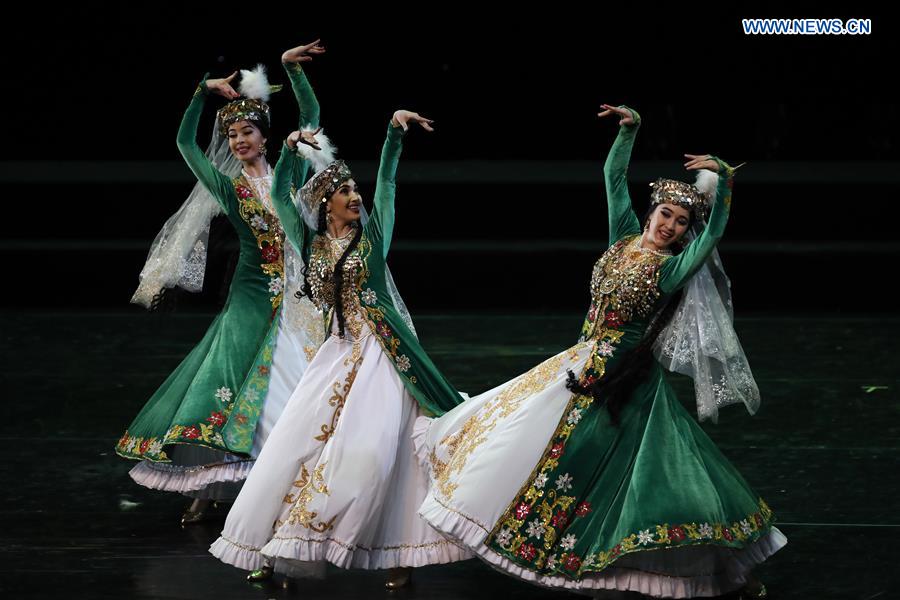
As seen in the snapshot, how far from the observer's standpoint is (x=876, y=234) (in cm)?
823

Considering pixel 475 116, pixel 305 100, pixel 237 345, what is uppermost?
pixel 305 100

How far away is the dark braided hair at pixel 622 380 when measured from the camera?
342 cm

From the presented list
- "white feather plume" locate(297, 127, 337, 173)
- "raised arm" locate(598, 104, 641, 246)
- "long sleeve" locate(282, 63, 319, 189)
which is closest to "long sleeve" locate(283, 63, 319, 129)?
"long sleeve" locate(282, 63, 319, 189)

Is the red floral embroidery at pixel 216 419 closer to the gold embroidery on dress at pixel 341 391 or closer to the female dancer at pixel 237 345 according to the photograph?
the female dancer at pixel 237 345

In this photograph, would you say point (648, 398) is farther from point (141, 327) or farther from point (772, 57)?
point (772, 57)

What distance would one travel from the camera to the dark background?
8250 millimetres

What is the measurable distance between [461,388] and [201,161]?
1969 mm

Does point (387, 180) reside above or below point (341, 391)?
above

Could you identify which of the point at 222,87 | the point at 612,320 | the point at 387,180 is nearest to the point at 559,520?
the point at 612,320

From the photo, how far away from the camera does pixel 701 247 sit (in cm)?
334

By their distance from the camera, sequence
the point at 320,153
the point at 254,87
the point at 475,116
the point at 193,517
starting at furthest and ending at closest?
the point at 475,116 → the point at 254,87 → the point at 193,517 → the point at 320,153

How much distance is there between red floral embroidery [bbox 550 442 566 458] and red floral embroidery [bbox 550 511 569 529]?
14 centimetres

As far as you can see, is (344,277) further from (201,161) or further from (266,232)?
(201,161)

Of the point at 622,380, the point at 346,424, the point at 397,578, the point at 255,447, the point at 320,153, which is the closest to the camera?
the point at 622,380
